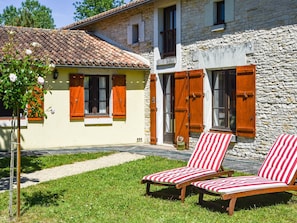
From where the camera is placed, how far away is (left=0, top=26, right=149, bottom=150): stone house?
1363 cm

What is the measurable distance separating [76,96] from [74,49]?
2026 millimetres

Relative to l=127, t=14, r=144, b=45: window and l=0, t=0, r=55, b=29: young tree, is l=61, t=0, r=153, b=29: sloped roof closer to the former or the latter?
l=127, t=14, r=144, b=45: window

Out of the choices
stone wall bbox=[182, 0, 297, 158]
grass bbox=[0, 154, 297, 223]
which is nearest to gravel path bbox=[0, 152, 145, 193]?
grass bbox=[0, 154, 297, 223]

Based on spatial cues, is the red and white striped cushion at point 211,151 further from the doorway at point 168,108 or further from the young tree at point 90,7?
the young tree at point 90,7

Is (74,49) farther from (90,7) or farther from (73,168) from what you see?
(90,7)

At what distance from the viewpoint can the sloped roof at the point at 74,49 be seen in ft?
45.7

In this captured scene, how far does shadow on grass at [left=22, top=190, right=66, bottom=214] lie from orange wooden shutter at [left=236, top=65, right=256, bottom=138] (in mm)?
5326

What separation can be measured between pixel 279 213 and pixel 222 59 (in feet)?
20.9

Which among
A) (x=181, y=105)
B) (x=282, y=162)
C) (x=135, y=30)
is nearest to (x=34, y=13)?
(x=135, y=30)

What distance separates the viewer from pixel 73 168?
32.4 ft

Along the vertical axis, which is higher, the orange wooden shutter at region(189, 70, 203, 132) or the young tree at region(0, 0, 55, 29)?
the young tree at region(0, 0, 55, 29)

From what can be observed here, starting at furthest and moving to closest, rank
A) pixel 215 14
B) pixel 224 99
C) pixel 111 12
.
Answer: pixel 111 12
pixel 215 14
pixel 224 99

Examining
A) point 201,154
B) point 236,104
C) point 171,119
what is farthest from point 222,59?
point 201,154

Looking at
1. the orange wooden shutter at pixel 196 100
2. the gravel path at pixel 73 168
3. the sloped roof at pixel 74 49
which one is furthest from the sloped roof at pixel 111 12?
the gravel path at pixel 73 168
